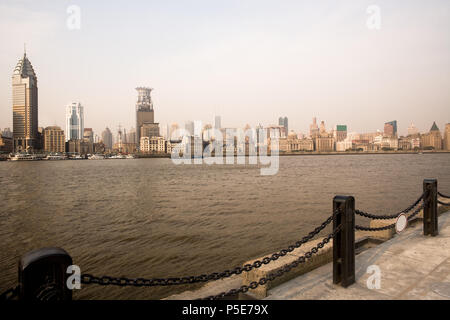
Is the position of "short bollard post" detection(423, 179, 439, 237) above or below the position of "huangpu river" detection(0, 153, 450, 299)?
above

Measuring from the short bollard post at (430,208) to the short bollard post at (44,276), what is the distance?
809 cm

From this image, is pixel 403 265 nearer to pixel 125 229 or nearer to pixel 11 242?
pixel 125 229

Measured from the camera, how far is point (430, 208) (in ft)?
25.9

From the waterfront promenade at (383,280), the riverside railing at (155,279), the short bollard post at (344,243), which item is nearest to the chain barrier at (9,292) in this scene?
the riverside railing at (155,279)

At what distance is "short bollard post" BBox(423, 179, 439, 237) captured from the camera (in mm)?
7863

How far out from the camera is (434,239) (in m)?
7.70

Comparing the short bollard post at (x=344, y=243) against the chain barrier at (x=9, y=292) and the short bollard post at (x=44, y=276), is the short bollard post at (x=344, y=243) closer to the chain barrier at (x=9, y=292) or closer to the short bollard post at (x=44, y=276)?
the short bollard post at (x=44, y=276)

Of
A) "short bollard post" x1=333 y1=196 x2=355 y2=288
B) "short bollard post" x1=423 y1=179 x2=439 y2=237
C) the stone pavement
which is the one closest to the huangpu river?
the stone pavement

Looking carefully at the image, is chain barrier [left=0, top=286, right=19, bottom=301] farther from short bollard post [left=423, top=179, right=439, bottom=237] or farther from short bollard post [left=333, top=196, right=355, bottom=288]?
short bollard post [left=423, top=179, right=439, bottom=237]

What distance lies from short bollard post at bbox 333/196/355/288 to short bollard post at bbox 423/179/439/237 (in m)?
3.98

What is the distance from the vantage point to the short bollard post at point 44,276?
9.97 feet

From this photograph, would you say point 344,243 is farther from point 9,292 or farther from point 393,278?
point 9,292

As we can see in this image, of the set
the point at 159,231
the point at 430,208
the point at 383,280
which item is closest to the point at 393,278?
the point at 383,280
